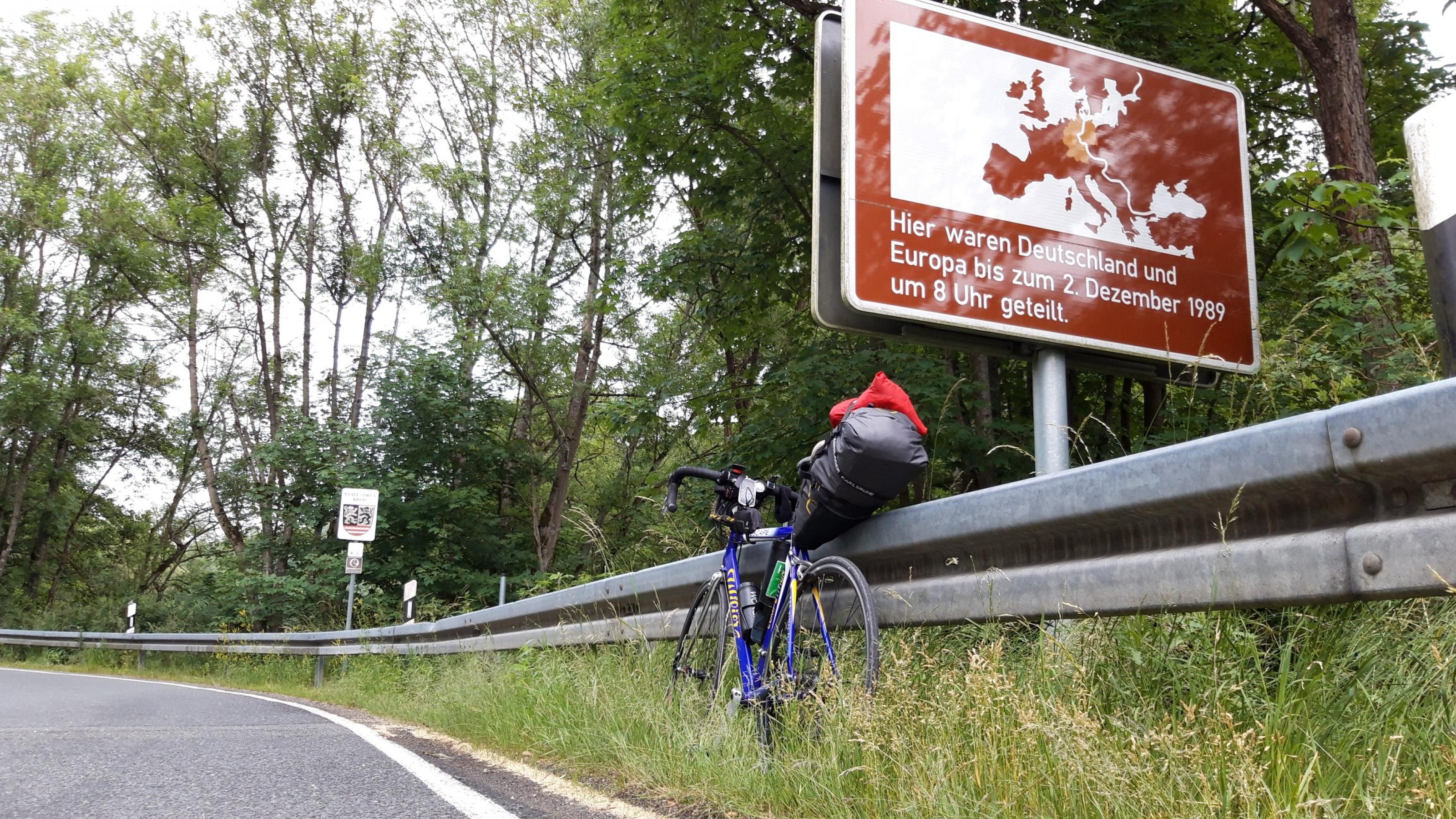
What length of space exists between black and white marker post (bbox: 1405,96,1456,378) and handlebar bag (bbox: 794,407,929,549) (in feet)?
5.10

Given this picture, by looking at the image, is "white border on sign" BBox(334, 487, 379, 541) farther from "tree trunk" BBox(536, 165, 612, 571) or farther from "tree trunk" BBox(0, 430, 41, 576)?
"tree trunk" BBox(0, 430, 41, 576)

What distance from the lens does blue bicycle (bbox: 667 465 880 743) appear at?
3.58 metres

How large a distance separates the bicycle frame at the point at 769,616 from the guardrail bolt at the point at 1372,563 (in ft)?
5.87

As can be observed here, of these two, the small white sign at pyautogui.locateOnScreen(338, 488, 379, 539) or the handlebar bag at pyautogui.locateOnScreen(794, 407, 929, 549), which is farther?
the small white sign at pyautogui.locateOnScreen(338, 488, 379, 539)

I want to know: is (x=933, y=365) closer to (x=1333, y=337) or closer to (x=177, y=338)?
(x=1333, y=337)

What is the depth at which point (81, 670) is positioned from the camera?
20.5m

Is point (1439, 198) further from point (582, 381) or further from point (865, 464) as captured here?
point (582, 381)

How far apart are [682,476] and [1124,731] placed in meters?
2.61

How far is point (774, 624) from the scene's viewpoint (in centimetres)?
403

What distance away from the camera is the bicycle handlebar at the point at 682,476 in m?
4.62

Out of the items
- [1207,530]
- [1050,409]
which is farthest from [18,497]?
[1207,530]

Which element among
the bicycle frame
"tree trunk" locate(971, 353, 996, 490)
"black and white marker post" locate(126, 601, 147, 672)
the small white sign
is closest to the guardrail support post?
the bicycle frame

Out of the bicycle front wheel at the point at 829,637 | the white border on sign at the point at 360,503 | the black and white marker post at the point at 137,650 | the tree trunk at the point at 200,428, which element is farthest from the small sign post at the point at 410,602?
the tree trunk at the point at 200,428

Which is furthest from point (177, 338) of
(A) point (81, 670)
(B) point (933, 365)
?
(B) point (933, 365)
